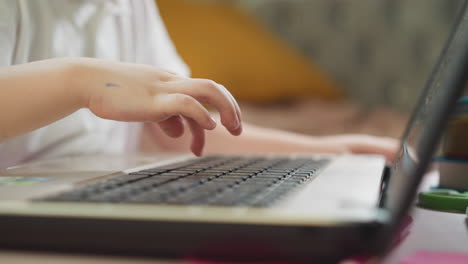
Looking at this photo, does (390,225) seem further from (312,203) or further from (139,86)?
(139,86)

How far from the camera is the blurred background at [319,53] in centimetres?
119

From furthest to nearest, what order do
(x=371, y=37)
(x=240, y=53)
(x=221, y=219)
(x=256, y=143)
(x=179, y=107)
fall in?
1. (x=371, y=37)
2. (x=240, y=53)
3. (x=256, y=143)
4. (x=179, y=107)
5. (x=221, y=219)

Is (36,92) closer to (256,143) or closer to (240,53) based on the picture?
(256,143)

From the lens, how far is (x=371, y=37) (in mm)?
1347

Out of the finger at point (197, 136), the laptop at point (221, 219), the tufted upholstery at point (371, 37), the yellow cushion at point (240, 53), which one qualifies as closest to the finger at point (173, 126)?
the finger at point (197, 136)

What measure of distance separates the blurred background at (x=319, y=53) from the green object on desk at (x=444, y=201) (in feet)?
2.68

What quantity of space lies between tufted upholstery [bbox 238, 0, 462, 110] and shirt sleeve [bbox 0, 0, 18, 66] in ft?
2.98

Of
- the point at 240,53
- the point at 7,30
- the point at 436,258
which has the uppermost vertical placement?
the point at 240,53

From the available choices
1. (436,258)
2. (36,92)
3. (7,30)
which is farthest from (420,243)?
(7,30)

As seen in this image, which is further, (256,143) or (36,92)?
(256,143)

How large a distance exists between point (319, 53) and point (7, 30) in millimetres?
1015

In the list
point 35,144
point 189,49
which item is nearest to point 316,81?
point 189,49

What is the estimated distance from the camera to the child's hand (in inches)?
12.8

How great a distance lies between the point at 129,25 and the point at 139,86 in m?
0.38
